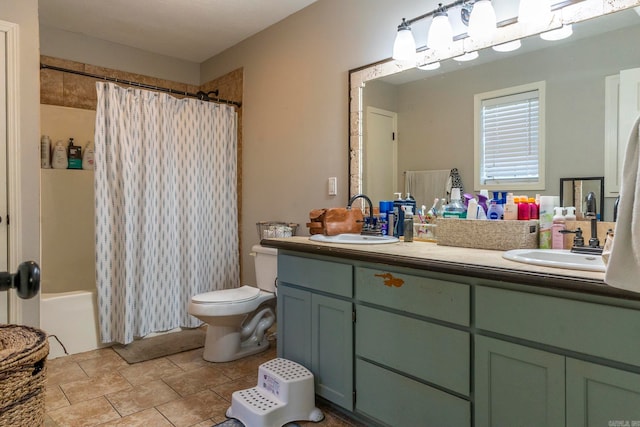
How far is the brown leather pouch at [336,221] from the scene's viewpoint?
2246 mm

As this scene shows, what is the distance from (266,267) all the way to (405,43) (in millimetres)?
1689

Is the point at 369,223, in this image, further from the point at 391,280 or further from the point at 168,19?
the point at 168,19

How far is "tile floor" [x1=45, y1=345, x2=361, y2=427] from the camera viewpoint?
188 centimetres

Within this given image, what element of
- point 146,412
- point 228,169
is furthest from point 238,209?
point 146,412

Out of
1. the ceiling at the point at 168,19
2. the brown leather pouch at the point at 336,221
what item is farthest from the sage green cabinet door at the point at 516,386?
the ceiling at the point at 168,19

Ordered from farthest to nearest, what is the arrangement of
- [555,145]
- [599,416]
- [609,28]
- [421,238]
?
[421,238], [555,145], [609,28], [599,416]

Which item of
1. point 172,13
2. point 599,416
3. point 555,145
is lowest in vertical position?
point 599,416

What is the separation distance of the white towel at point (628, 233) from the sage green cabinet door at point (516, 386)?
0.32 m

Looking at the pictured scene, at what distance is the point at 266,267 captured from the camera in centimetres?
286

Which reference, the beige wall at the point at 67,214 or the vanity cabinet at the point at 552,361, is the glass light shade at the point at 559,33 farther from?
the beige wall at the point at 67,214

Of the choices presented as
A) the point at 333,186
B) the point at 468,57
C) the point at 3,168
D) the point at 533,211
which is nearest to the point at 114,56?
the point at 3,168

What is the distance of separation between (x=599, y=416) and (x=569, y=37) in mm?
1416

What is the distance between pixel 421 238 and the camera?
211 cm

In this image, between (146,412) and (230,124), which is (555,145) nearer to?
(146,412)
